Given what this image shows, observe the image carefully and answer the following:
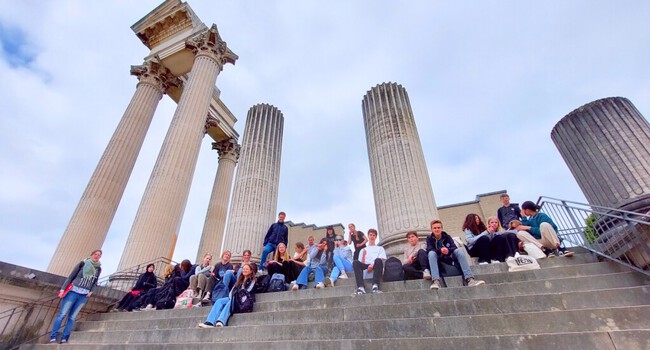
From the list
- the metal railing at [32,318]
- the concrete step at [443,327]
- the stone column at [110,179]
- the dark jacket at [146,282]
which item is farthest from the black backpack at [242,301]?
the stone column at [110,179]

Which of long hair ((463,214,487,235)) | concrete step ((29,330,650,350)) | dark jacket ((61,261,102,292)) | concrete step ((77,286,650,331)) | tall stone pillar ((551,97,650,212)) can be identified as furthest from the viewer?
tall stone pillar ((551,97,650,212))

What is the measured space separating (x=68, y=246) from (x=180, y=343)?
9.65 meters

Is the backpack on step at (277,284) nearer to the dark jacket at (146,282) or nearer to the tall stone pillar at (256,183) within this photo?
the dark jacket at (146,282)

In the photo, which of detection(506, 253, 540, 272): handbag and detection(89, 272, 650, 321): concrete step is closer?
detection(89, 272, 650, 321): concrete step

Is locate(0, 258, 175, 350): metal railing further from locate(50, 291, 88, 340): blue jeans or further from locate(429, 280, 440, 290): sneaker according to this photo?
locate(429, 280, 440, 290): sneaker

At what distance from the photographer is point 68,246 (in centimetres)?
1120

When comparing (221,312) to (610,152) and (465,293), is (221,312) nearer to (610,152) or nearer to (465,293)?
(465,293)

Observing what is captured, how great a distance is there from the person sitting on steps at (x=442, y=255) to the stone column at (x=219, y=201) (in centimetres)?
1395

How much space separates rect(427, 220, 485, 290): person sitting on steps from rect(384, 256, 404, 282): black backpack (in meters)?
0.76

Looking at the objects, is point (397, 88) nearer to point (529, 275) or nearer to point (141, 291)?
point (529, 275)

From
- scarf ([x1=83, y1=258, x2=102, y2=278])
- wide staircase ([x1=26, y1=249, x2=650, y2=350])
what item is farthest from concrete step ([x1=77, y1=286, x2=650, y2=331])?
scarf ([x1=83, y1=258, x2=102, y2=278])

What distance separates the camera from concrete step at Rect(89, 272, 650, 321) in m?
4.16

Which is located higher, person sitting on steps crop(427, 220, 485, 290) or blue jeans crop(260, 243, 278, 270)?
blue jeans crop(260, 243, 278, 270)

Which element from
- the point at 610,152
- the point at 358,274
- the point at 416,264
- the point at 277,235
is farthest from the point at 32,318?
the point at 610,152
